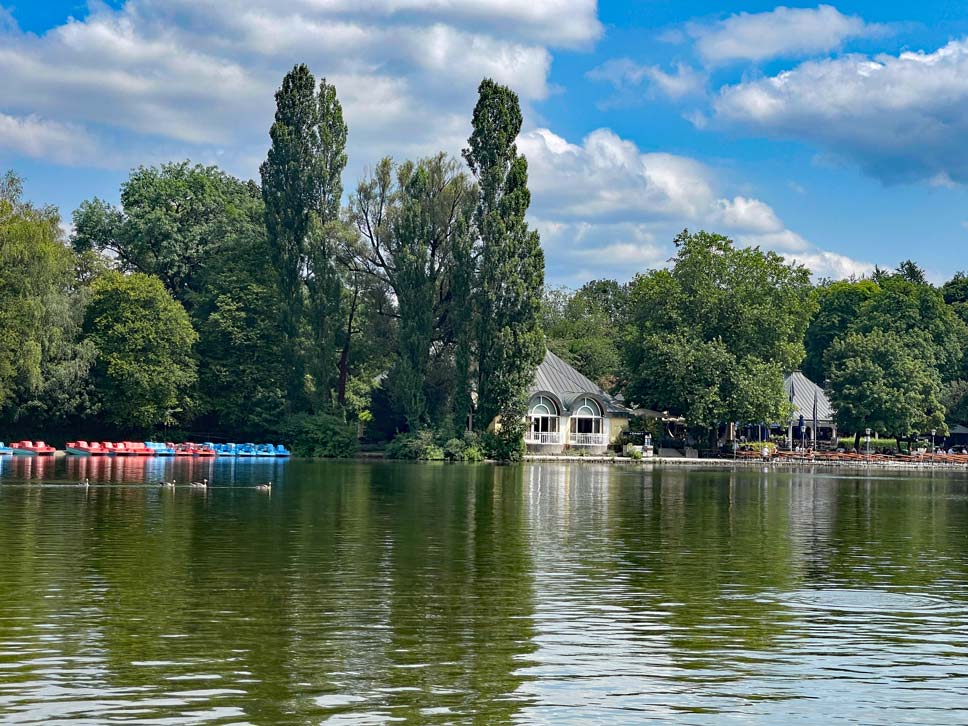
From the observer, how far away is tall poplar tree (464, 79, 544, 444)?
68375mm

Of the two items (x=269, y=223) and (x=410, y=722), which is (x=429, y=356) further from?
(x=410, y=722)

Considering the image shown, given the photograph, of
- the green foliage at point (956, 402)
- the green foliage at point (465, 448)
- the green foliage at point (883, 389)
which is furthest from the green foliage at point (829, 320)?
the green foliage at point (465, 448)

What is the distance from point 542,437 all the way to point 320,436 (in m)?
16.1

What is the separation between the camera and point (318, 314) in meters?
72.7

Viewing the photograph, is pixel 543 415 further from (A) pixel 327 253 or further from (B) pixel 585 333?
(B) pixel 585 333

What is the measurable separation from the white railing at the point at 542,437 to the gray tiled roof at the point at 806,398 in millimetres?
25201

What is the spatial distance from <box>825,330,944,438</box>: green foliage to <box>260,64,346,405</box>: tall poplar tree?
39346 mm

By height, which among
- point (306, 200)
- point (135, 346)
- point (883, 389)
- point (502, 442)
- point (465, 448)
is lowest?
point (465, 448)

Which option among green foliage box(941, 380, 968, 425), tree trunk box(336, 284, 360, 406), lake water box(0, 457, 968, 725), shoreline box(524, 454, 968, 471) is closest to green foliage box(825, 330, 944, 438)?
shoreline box(524, 454, 968, 471)

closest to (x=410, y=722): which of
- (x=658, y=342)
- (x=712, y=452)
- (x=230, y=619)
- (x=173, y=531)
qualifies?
(x=230, y=619)

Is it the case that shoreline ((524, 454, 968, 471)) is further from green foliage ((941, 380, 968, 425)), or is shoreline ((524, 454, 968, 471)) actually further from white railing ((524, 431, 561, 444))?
green foliage ((941, 380, 968, 425))

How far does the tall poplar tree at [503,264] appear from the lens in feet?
→ 224

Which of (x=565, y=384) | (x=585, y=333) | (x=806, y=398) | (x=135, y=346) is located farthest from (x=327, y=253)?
(x=806, y=398)

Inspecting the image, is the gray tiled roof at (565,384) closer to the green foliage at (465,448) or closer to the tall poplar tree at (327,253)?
the green foliage at (465,448)
